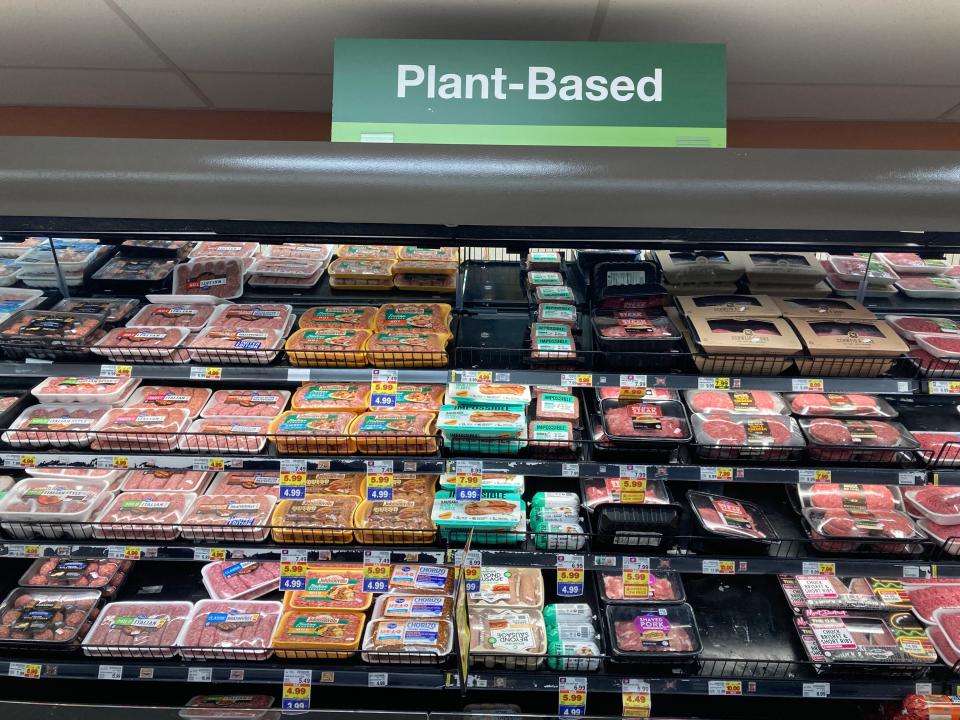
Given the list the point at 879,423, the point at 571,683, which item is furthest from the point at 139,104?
the point at 879,423

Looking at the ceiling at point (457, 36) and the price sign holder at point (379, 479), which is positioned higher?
the ceiling at point (457, 36)

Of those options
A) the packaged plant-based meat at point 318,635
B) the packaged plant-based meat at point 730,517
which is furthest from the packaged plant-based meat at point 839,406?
the packaged plant-based meat at point 318,635

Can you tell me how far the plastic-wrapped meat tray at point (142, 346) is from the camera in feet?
8.18

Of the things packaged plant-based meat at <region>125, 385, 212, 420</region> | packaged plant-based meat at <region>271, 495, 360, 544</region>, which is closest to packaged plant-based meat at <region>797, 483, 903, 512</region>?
packaged plant-based meat at <region>271, 495, 360, 544</region>

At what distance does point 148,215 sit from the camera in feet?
5.89

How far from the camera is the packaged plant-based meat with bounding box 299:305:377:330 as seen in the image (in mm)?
2629

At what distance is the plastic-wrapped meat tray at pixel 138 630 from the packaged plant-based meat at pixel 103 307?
120cm

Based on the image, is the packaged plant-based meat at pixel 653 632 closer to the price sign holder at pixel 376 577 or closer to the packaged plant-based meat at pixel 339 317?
the price sign holder at pixel 376 577

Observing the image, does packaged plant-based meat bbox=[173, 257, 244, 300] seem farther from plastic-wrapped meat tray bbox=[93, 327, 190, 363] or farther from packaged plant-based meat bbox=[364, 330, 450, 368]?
packaged plant-based meat bbox=[364, 330, 450, 368]

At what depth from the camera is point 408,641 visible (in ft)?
8.38

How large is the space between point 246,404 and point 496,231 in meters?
1.36

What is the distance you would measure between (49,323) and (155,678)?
1.44 meters

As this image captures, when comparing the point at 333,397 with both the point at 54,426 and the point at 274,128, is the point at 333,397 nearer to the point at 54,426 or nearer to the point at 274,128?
the point at 54,426

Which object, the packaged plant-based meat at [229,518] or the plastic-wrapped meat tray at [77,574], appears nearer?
the packaged plant-based meat at [229,518]
